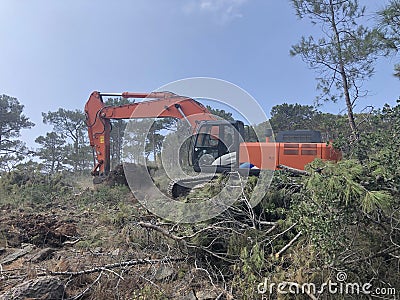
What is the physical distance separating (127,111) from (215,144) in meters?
4.28

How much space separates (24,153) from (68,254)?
17009 millimetres

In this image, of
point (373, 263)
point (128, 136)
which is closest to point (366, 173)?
point (373, 263)

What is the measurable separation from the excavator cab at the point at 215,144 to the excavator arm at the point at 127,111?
1.50 metres

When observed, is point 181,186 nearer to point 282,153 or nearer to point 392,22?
point 282,153

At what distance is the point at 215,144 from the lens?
20.5 ft

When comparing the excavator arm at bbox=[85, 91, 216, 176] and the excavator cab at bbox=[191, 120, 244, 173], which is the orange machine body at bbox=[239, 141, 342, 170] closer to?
the excavator cab at bbox=[191, 120, 244, 173]

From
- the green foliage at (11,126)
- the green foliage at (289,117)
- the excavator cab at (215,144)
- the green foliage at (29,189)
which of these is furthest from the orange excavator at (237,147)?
the green foliage at (11,126)

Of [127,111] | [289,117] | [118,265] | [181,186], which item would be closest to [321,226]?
[118,265]

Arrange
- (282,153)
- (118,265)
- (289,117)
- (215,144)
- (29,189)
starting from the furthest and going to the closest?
(289,117), (29,189), (215,144), (282,153), (118,265)

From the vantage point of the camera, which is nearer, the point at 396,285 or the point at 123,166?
the point at 396,285

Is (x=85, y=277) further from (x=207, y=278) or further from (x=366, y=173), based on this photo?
(x=366, y=173)

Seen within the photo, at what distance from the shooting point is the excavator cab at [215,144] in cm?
607

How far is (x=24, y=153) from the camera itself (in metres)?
18.3

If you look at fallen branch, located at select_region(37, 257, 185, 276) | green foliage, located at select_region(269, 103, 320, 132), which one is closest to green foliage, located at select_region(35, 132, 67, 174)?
green foliage, located at select_region(269, 103, 320, 132)
